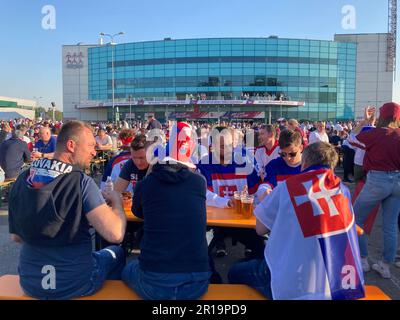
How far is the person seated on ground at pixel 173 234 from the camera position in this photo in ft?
7.51

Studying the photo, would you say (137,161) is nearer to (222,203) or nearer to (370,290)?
(222,203)

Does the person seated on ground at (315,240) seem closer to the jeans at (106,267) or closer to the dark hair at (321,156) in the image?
the dark hair at (321,156)

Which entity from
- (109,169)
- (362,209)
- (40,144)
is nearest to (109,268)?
(109,169)

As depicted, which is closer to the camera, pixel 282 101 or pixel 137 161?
pixel 137 161

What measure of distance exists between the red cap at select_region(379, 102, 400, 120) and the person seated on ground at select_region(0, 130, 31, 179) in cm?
705

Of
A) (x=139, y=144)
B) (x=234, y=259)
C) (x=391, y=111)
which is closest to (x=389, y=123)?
(x=391, y=111)

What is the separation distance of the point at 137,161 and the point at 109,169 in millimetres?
1007

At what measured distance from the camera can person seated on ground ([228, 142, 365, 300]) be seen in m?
2.09

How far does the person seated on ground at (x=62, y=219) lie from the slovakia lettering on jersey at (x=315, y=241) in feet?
3.49

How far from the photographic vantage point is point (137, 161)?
423 cm

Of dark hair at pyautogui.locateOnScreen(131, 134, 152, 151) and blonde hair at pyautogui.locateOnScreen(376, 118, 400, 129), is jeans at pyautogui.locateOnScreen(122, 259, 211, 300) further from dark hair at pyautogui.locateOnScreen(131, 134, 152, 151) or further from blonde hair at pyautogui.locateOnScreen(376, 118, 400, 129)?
blonde hair at pyautogui.locateOnScreen(376, 118, 400, 129)

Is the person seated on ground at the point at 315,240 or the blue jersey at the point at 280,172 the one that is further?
the blue jersey at the point at 280,172

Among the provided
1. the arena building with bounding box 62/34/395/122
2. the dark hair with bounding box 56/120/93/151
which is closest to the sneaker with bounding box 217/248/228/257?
the dark hair with bounding box 56/120/93/151

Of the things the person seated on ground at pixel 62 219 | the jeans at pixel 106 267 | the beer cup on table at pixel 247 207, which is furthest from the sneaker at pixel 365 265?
the person seated on ground at pixel 62 219
